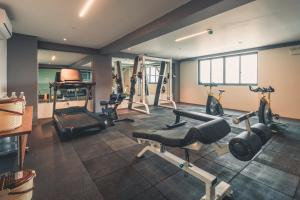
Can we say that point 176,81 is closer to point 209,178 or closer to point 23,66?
point 23,66

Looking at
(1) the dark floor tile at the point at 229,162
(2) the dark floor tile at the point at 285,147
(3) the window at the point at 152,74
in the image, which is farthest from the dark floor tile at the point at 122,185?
(3) the window at the point at 152,74

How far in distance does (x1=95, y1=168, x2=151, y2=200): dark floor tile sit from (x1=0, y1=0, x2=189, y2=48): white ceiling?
2.71 m

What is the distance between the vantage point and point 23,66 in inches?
170

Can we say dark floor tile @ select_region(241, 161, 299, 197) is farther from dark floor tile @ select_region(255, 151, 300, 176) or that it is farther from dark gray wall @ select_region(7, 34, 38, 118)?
dark gray wall @ select_region(7, 34, 38, 118)

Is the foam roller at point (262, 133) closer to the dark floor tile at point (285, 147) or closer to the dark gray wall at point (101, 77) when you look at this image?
the dark floor tile at point (285, 147)

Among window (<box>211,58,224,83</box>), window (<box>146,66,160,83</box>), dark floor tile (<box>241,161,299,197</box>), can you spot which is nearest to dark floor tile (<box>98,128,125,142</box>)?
dark floor tile (<box>241,161,299,197</box>)

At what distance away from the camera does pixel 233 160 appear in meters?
2.45

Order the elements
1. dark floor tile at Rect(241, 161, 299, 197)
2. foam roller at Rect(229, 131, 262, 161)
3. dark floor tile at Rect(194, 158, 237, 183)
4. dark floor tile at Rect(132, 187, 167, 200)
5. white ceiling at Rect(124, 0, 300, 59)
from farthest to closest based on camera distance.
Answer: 1. white ceiling at Rect(124, 0, 300, 59)
2. dark floor tile at Rect(194, 158, 237, 183)
3. dark floor tile at Rect(241, 161, 299, 197)
4. dark floor tile at Rect(132, 187, 167, 200)
5. foam roller at Rect(229, 131, 262, 161)

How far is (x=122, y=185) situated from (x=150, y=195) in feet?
1.22

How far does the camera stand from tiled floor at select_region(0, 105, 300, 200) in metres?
1.73

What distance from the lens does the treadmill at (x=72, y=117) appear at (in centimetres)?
343

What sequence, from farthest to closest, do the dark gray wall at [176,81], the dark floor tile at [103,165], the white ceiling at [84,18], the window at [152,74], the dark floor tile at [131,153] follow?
the window at [152,74], the dark gray wall at [176,81], the white ceiling at [84,18], the dark floor tile at [131,153], the dark floor tile at [103,165]

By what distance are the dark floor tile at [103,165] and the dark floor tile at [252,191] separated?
1.45m

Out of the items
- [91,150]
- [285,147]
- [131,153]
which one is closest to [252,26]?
[285,147]
